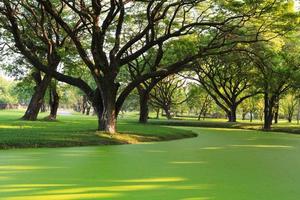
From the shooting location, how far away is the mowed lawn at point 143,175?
16.9 ft

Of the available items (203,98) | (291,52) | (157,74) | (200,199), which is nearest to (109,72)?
(157,74)

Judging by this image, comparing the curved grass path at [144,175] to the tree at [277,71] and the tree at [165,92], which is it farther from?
the tree at [165,92]

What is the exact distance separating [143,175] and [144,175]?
0.01 meters

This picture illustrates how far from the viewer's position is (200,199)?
4938 mm

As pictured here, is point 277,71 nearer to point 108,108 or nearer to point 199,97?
point 108,108

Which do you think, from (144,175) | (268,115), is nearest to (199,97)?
(268,115)

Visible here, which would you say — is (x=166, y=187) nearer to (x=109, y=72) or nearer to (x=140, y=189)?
(x=140, y=189)

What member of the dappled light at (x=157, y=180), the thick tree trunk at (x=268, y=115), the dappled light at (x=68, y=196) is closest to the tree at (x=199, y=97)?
the thick tree trunk at (x=268, y=115)

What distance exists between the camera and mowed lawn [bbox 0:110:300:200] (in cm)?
515

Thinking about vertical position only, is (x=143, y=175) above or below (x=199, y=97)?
below

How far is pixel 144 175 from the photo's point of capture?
6.50m

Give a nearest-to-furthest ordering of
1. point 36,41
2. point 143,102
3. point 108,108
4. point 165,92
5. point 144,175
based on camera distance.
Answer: point 144,175, point 108,108, point 36,41, point 143,102, point 165,92

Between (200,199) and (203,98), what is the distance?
40.2 m

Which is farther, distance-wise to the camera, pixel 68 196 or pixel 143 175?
pixel 143 175
